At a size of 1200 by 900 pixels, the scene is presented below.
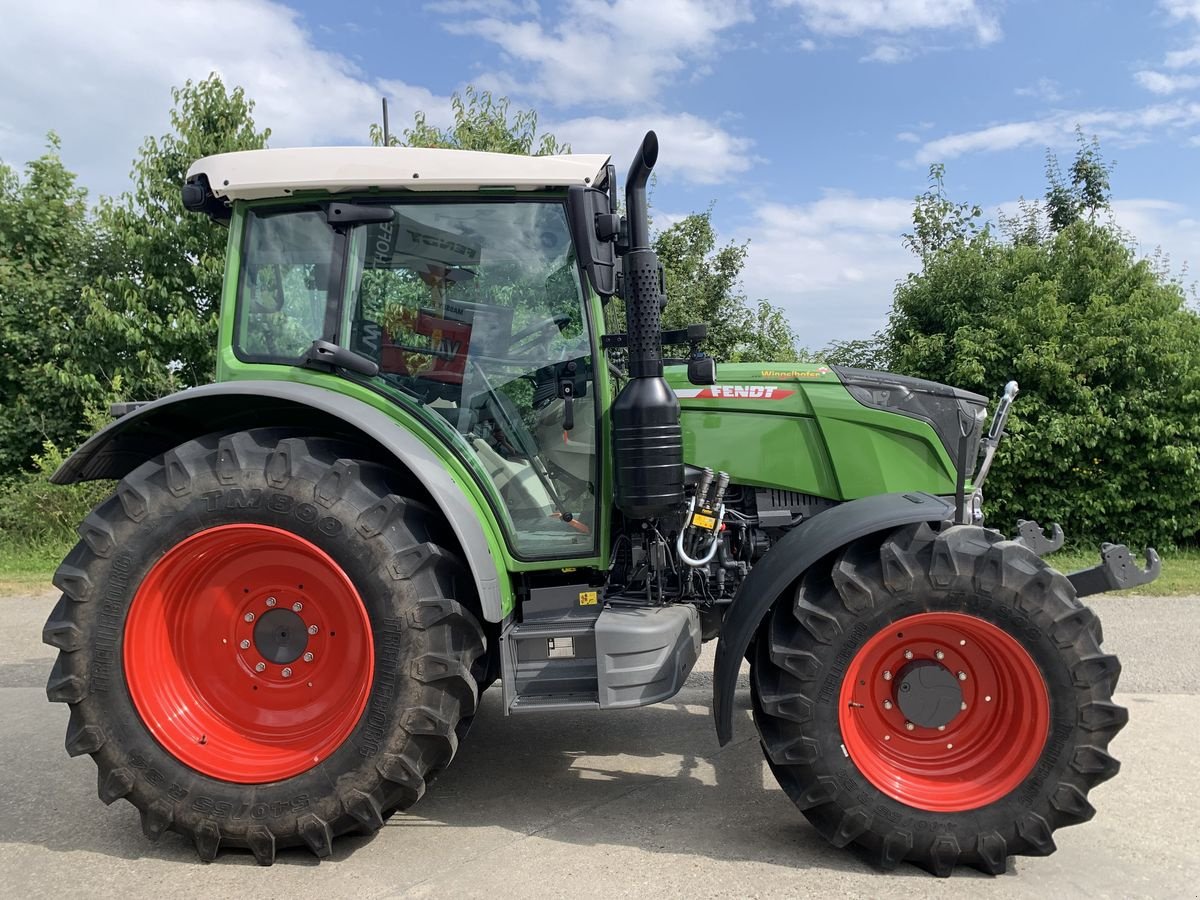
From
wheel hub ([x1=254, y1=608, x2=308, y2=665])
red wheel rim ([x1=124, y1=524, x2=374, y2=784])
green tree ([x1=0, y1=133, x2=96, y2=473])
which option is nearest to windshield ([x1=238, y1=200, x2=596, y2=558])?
red wheel rim ([x1=124, y1=524, x2=374, y2=784])

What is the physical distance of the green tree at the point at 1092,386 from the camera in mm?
8023

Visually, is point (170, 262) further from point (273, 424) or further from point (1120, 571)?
point (1120, 571)

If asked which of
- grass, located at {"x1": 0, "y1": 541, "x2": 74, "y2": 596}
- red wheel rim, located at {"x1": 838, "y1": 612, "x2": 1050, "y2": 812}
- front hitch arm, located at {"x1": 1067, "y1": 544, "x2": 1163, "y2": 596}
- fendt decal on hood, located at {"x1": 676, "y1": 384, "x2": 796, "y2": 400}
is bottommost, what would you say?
grass, located at {"x1": 0, "y1": 541, "x2": 74, "y2": 596}

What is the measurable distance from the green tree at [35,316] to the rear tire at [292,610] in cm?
974

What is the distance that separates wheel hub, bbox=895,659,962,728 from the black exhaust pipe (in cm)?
99

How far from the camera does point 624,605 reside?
319cm

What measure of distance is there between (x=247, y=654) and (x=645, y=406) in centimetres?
170

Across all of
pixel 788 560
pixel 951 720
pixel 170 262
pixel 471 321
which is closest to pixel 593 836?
pixel 788 560

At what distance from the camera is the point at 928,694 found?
278 centimetres

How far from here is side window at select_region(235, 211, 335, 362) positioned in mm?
3104

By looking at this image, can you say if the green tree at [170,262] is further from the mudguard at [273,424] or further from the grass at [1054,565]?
the mudguard at [273,424]

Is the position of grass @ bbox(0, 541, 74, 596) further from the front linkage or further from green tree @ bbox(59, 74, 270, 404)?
the front linkage

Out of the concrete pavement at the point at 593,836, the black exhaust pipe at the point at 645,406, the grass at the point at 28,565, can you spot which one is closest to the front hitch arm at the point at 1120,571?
the concrete pavement at the point at 593,836

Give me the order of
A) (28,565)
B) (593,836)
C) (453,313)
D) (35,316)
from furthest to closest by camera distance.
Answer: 1. (35,316)
2. (28,565)
3. (453,313)
4. (593,836)
